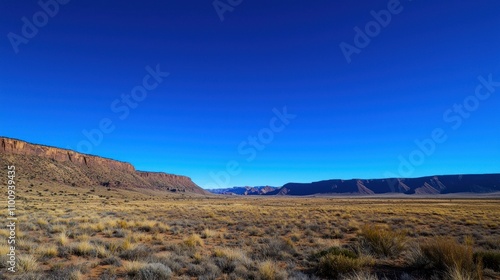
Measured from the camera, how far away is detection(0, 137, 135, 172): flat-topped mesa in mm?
86581

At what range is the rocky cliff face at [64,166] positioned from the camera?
82.1 meters

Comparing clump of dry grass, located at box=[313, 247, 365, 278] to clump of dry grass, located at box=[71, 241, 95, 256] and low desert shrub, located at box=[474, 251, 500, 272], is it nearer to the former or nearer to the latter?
low desert shrub, located at box=[474, 251, 500, 272]

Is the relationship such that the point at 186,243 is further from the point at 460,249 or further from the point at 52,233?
the point at 460,249

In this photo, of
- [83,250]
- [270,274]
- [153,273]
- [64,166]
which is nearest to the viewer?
[270,274]

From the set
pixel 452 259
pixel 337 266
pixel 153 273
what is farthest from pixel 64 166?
pixel 452 259

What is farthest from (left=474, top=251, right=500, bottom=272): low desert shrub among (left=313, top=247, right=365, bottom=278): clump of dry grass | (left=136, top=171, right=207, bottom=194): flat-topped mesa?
(left=136, top=171, right=207, bottom=194): flat-topped mesa

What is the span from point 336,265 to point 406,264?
259cm

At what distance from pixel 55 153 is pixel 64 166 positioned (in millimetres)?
9219

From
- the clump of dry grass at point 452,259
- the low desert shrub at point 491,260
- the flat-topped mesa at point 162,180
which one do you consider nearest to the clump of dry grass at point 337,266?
the clump of dry grass at point 452,259

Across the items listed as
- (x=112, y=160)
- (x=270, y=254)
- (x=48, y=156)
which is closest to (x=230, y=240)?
(x=270, y=254)

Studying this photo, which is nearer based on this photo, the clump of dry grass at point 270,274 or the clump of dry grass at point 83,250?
the clump of dry grass at point 270,274

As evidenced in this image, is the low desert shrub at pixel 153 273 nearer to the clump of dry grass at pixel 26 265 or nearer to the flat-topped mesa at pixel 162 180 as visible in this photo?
the clump of dry grass at pixel 26 265

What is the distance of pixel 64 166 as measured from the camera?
10181cm

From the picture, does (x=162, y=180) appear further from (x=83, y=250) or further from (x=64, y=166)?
(x=83, y=250)
